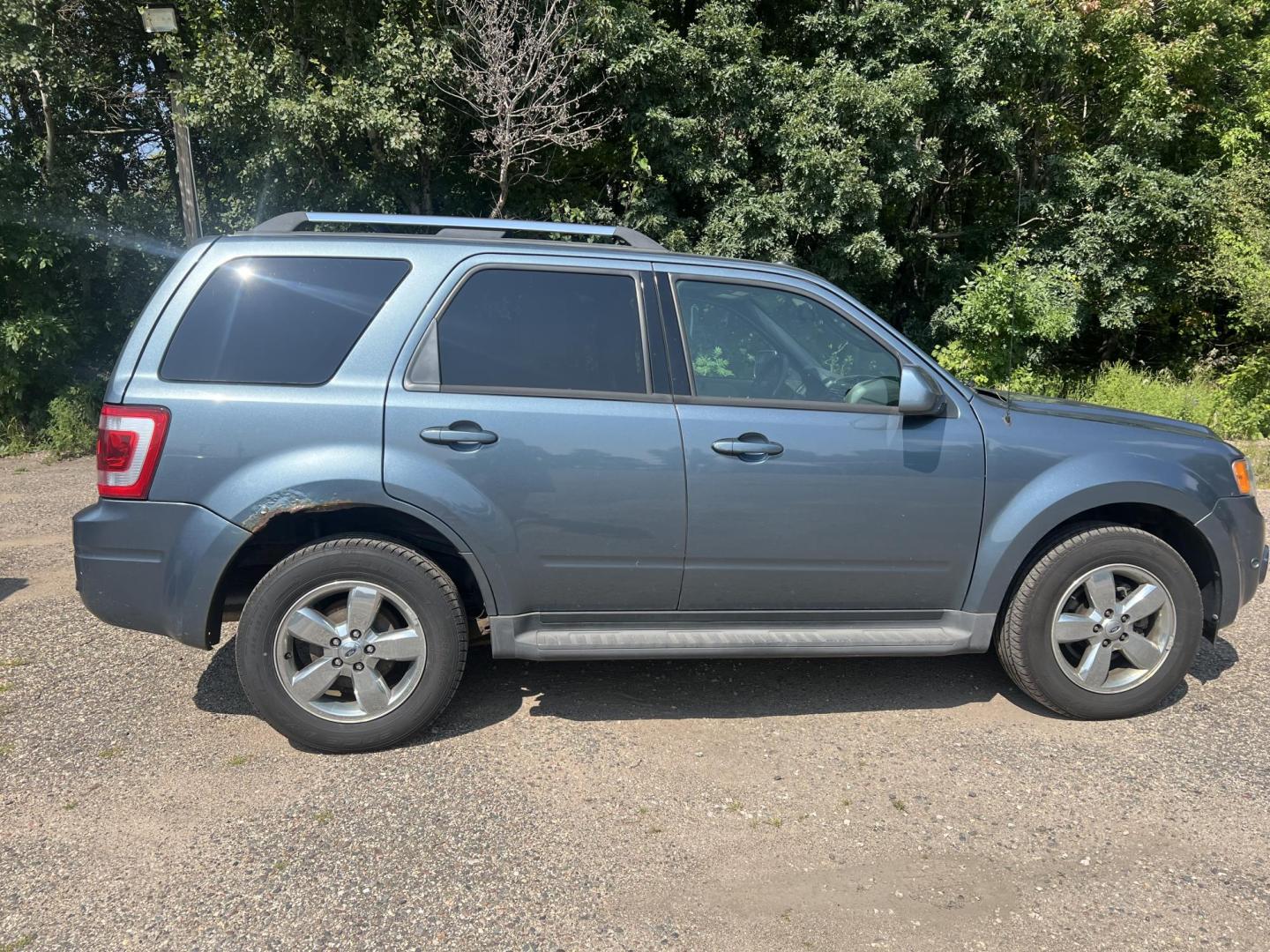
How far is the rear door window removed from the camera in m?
3.65

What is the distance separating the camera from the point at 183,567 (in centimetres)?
347

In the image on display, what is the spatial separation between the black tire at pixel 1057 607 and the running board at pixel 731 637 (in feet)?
0.54

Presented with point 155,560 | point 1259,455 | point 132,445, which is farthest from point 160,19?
point 1259,455

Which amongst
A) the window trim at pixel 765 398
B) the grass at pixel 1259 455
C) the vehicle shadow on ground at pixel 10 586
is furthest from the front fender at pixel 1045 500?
the vehicle shadow on ground at pixel 10 586

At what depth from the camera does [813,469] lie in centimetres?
368

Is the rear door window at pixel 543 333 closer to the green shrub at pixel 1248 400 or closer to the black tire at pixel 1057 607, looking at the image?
the black tire at pixel 1057 607

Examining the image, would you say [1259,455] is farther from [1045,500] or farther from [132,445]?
[132,445]

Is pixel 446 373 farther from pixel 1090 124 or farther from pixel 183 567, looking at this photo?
A: pixel 1090 124

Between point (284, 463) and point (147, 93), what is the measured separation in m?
10.7

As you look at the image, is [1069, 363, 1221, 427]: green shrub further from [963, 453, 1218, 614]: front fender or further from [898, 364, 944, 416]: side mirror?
[898, 364, 944, 416]: side mirror

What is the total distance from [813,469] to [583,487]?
0.93m

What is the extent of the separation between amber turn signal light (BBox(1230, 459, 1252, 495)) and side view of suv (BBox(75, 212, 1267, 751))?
15 mm

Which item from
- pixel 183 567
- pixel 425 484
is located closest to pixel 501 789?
pixel 425 484

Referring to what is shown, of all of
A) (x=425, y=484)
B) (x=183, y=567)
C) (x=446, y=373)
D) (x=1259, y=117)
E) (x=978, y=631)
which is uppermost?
(x=1259, y=117)
